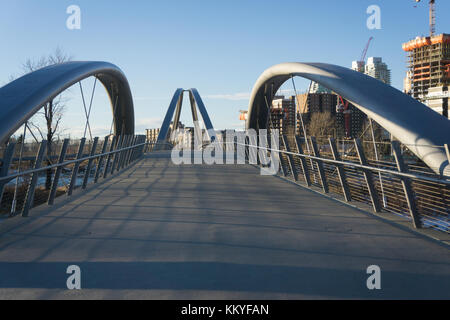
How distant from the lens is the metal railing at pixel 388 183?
218 inches

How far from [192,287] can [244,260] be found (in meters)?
0.87

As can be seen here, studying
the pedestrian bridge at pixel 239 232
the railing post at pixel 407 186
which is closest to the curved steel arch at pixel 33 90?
the pedestrian bridge at pixel 239 232

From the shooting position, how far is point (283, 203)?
8195 mm

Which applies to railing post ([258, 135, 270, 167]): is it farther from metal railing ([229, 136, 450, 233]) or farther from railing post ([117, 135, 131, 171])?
railing post ([117, 135, 131, 171])

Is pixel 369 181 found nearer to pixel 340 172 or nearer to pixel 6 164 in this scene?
pixel 340 172

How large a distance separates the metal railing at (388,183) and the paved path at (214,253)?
43cm

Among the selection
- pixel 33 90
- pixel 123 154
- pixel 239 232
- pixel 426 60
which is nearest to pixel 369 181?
pixel 239 232

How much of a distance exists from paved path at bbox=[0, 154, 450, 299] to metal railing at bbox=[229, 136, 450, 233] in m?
0.43

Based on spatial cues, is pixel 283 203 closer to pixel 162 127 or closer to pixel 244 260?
pixel 244 260

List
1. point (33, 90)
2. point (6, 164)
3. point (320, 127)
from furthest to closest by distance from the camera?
point (320, 127) → point (33, 90) → point (6, 164)

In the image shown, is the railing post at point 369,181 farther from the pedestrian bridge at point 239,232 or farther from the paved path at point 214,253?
the paved path at point 214,253

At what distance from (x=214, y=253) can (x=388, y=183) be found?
4.04 m

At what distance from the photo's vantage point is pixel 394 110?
26.0 ft
